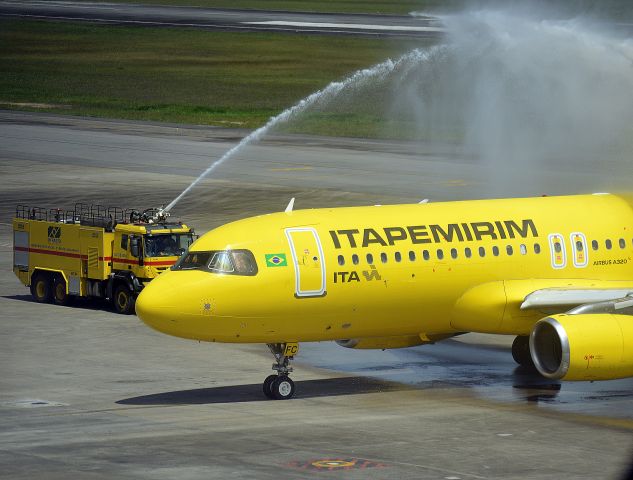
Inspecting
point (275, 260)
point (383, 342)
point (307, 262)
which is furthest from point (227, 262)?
point (383, 342)

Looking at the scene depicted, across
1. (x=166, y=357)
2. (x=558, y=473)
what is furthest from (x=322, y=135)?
(x=558, y=473)

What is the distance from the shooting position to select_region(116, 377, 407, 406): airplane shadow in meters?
36.8

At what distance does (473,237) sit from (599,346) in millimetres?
5041

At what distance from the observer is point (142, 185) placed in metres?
81.3

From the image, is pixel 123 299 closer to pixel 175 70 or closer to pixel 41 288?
pixel 41 288

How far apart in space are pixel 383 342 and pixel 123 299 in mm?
13532

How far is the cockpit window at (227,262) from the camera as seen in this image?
1430 inches

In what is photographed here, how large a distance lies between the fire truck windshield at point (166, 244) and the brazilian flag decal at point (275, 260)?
14.0 meters

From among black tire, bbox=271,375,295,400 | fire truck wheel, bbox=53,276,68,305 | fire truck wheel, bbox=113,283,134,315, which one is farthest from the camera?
fire truck wheel, bbox=53,276,68,305

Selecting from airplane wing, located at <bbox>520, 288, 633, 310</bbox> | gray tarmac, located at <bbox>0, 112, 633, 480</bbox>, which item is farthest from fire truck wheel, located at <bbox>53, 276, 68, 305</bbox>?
airplane wing, located at <bbox>520, 288, 633, 310</bbox>

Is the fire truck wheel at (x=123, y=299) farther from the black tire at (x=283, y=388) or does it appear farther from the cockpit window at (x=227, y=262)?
the black tire at (x=283, y=388)

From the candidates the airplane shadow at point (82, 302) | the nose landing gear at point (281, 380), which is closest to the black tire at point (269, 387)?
the nose landing gear at point (281, 380)

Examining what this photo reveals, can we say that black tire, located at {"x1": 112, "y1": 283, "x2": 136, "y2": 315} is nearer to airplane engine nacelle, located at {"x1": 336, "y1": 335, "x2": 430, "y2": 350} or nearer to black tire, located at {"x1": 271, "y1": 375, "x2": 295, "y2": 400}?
airplane engine nacelle, located at {"x1": 336, "y1": 335, "x2": 430, "y2": 350}

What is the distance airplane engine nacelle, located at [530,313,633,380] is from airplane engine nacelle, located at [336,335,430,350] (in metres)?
4.42
